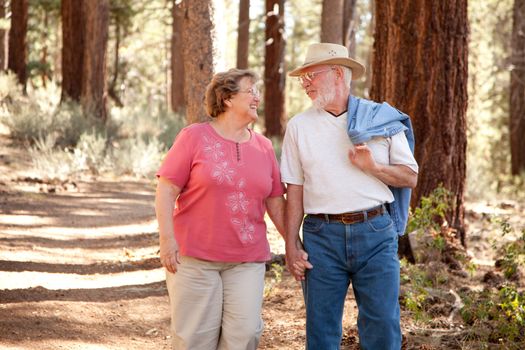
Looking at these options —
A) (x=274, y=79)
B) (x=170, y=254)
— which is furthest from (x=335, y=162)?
(x=274, y=79)

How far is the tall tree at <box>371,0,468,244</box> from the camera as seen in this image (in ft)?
24.7

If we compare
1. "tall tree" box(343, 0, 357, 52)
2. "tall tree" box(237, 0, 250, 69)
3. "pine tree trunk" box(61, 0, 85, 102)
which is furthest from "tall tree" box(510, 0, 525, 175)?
"pine tree trunk" box(61, 0, 85, 102)

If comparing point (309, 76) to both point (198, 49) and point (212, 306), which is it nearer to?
point (212, 306)

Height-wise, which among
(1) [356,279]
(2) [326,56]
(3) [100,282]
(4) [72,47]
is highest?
(4) [72,47]

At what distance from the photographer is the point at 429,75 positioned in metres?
7.56

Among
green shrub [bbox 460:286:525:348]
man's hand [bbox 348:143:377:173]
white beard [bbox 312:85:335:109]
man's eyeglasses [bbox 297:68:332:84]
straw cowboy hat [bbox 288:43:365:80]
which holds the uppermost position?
straw cowboy hat [bbox 288:43:365:80]

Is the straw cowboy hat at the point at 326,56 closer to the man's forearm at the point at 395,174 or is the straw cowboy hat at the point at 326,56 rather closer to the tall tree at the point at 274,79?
the man's forearm at the point at 395,174

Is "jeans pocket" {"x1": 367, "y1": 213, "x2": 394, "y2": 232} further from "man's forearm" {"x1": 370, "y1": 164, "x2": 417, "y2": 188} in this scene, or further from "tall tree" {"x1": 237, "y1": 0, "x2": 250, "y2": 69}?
"tall tree" {"x1": 237, "y1": 0, "x2": 250, "y2": 69}

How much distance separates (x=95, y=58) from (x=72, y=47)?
1441 millimetres

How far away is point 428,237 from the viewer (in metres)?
7.27

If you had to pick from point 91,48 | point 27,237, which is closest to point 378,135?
point 27,237

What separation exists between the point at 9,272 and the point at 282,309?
9.03 ft

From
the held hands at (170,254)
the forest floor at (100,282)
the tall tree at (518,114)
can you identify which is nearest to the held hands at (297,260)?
the held hands at (170,254)

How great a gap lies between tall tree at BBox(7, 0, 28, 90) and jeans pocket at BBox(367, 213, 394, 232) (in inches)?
793
